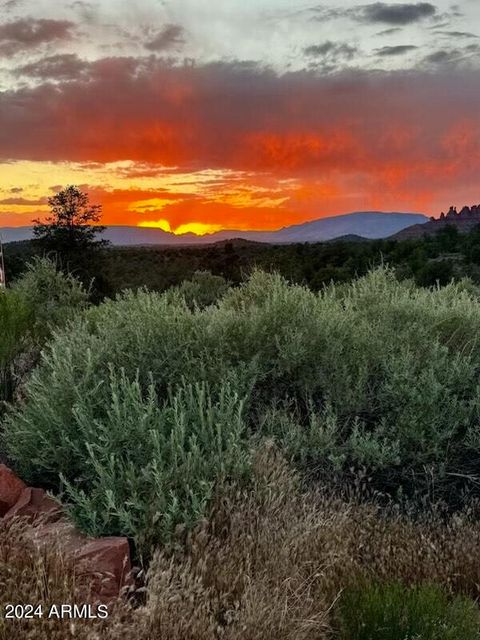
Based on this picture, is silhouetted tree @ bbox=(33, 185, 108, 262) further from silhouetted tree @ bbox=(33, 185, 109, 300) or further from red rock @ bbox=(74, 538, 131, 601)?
red rock @ bbox=(74, 538, 131, 601)

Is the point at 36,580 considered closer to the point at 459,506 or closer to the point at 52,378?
the point at 52,378

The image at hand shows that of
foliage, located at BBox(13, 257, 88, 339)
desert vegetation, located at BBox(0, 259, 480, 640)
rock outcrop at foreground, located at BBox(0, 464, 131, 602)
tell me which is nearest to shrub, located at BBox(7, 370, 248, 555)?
desert vegetation, located at BBox(0, 259, 480, 640)

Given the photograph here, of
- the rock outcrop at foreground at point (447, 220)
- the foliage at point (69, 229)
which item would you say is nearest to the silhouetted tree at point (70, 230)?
the foliage at point (69, 229)

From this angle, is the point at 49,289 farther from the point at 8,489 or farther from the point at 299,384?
the point at 8,489

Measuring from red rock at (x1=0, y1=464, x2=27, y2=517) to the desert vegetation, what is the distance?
0.92 ft

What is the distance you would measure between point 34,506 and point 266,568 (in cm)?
171

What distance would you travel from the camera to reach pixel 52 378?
5965mm

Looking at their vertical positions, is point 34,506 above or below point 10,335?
below

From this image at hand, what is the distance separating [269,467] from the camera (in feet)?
16.4

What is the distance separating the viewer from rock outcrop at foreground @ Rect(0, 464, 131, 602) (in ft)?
12.4

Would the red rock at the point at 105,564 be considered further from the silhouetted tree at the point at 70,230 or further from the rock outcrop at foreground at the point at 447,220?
the rock outcrop at foreground at the point at 447,220

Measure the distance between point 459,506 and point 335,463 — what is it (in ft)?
4.04

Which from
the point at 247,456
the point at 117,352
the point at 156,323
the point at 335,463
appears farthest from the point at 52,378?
the point at 335,463

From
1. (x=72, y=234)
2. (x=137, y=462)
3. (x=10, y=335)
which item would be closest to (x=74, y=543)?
(x=137, y=462)
